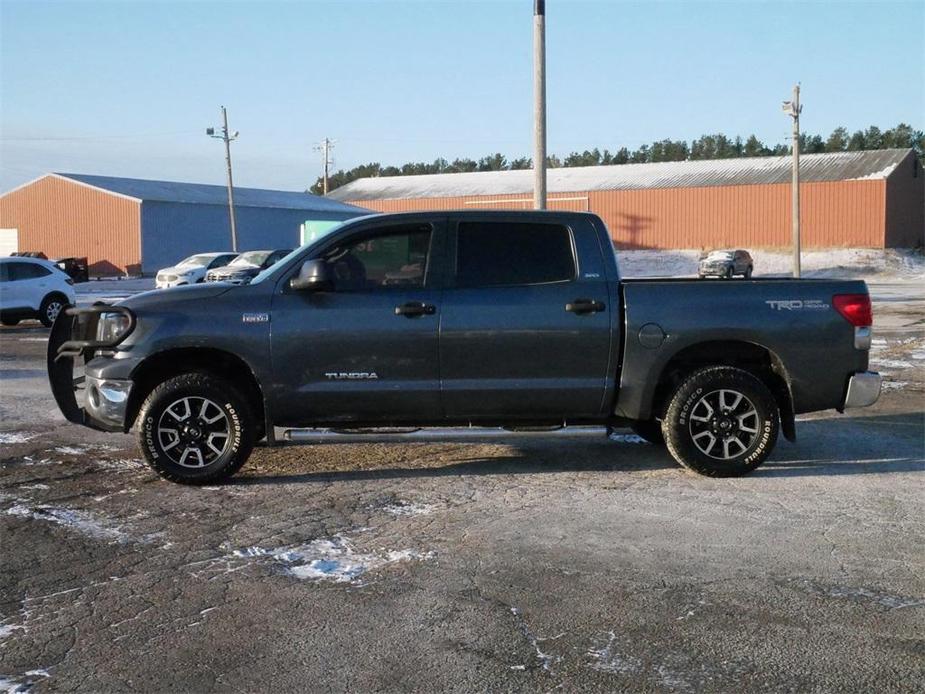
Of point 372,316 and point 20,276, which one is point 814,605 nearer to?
point 372,316

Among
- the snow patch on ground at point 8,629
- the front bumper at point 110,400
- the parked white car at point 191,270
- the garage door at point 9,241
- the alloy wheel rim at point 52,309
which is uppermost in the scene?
the garage door at point 9,241

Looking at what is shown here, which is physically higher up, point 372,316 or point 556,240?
point 556,240

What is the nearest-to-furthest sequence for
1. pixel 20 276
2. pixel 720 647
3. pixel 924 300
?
pixel 720 647
pixel 20 276
pixel 924 300

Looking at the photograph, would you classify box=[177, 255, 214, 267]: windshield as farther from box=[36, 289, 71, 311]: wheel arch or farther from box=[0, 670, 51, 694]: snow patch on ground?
box=[0, 670, 51, 694]: snow patch on ground

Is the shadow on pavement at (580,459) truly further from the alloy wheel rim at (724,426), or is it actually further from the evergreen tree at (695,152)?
the evergreen tree at (695,152)

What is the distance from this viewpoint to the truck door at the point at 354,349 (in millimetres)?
7055

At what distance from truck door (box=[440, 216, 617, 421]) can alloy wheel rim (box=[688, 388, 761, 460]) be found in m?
0.74

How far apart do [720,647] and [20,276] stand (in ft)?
67.8

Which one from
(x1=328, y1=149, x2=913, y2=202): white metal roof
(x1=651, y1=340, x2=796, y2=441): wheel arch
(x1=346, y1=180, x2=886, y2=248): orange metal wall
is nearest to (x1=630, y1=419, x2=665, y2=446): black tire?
(x1=651, y1=340, x2=796, y2=441): wheel arch

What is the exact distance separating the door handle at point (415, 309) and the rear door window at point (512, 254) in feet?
0.94

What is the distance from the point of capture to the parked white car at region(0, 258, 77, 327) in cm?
2152

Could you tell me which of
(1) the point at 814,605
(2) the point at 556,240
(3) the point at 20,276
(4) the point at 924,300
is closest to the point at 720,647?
(1) the point at 814,605

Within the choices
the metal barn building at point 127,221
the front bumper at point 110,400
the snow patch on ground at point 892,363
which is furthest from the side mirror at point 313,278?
the metal barn building at point 127,221

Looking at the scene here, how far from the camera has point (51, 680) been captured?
4039 millimetres
